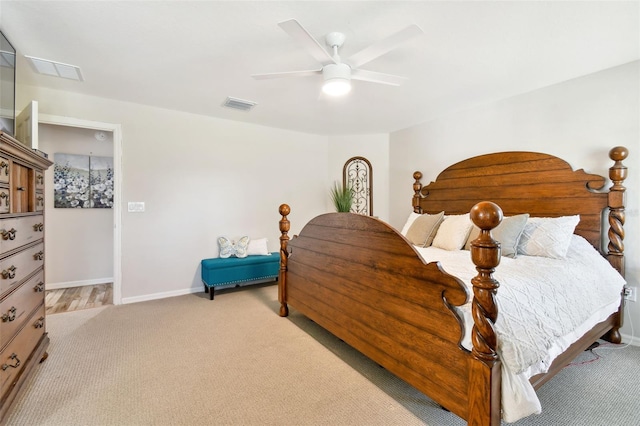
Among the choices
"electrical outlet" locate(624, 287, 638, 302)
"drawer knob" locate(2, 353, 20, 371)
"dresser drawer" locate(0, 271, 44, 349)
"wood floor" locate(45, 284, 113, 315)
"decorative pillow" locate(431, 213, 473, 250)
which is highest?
"decorative pillow" locate(431, 213, 473, 250)

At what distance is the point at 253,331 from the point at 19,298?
64.3 inches

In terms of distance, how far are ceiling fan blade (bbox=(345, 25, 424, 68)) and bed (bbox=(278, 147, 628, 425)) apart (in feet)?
3.34

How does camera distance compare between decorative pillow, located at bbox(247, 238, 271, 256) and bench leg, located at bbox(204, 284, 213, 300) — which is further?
decorative pillow, located at bbox(247, 238, 271, 256)

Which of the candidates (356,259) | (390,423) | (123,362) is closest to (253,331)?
(123,362)

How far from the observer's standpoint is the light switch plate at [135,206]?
Answer: 3520 millimetres

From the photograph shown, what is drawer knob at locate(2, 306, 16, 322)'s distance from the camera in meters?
1.50

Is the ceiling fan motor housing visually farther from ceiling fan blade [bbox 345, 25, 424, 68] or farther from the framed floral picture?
the framed floral picture

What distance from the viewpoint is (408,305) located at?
1.65 m

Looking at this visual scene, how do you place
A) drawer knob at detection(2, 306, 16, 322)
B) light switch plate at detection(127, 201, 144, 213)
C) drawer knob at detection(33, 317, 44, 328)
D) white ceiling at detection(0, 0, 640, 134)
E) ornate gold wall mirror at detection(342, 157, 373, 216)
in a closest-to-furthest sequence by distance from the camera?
drawer knob at detection(2, 306, 16, 322)
white ceiling at detection(0, 0, 640, 134)
drawer knob at detection(33, 317, 44, 328)
light switch plate at detection(127, 201, 144, 213)
ornate gold wall mirror at detection(342, 157, 373, 216)

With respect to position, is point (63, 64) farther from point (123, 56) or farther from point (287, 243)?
point (287, 243)

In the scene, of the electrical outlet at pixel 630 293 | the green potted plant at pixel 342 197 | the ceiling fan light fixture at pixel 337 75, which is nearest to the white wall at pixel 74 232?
the green potted plant at pixel 342 197

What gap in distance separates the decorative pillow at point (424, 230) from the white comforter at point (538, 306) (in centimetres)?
53

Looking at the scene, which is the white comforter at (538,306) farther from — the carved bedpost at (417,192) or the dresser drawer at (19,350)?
the dresser drawer at (19,350)

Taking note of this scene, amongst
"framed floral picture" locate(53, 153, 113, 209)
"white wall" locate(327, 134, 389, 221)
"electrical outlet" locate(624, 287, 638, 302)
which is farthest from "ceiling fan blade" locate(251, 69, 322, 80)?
"framed floral picture" locate(53, 153, 113, 209)
